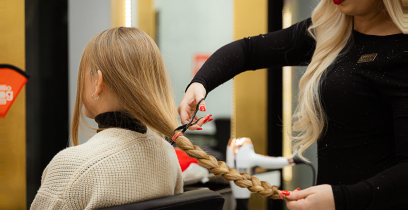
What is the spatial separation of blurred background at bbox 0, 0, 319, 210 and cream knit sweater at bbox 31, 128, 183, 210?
28cm

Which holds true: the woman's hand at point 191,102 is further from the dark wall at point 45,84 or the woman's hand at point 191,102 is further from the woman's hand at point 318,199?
the dark wall at point 45,84

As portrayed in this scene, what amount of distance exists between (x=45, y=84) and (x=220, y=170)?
1060mm

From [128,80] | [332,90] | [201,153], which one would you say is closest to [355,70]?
[332,90]

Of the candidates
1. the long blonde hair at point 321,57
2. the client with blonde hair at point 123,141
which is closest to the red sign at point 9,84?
the client with blonde hair at point 123,141

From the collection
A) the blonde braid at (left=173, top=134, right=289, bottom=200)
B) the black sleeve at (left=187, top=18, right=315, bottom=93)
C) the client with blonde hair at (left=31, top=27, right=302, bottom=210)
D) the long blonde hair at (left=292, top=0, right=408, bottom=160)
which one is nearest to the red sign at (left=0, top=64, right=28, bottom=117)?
the client with blonde hair at (left=31, top=27, right=302, bottom=210)

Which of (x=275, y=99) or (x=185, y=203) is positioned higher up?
(x=275, y=99)

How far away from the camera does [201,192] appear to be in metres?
0.86

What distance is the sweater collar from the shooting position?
92 cm

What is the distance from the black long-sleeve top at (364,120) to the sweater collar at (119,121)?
22 cm

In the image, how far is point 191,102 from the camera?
877 mm

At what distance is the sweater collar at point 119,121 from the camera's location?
92 cm

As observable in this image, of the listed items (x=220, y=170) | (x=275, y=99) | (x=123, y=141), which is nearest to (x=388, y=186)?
(x=220, y=170)

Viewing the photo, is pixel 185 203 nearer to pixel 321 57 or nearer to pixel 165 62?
pixel 165 62

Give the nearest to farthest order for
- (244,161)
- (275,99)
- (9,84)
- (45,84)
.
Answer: (9,84) → (45,84) → (244,161) → (275,99)
